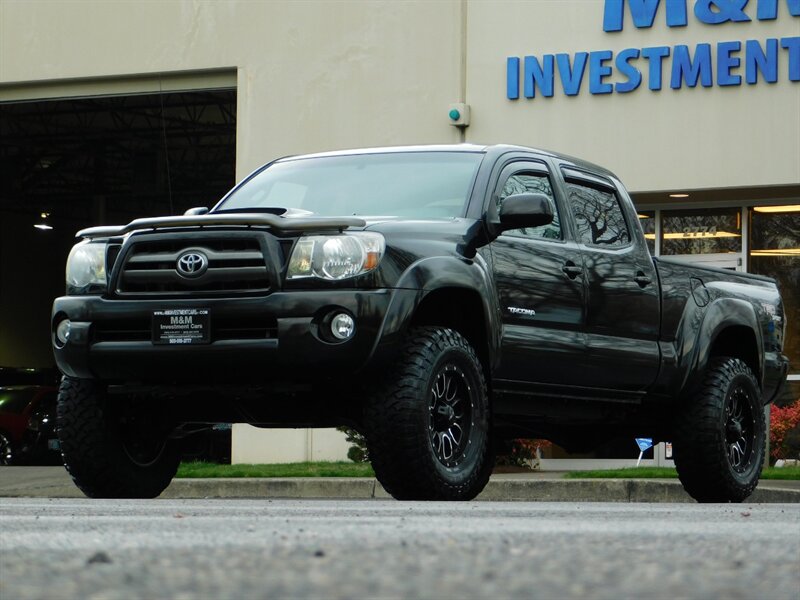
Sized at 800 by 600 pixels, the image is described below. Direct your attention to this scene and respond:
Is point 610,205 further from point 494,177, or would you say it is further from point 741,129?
point 741,129

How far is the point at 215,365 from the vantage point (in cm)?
736

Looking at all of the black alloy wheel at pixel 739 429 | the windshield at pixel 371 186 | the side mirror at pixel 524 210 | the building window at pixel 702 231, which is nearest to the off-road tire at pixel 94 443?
the windshield at pixel 371 186

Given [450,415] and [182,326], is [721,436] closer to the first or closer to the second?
[450,415]

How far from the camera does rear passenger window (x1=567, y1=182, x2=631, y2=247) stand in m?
9.17

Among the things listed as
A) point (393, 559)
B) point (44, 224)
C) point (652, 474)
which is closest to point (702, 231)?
point (652, 474)

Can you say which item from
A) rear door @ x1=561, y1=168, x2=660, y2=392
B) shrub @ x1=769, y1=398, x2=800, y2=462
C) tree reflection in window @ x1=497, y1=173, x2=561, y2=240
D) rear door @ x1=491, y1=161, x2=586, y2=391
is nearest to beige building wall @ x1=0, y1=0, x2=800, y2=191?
shrub @ x1=769, y1=398, x2=800, y2=462

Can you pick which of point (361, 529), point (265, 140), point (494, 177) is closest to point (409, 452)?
point (494, 177)

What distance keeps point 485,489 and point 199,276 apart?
627 centimetres

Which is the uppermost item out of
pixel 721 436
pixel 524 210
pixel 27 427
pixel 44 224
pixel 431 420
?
pixel 44 224

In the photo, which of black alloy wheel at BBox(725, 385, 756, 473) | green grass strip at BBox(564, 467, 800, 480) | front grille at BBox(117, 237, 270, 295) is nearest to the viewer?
front grille at BBox(117, 237, 270, 295)

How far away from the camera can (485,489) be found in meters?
13.3

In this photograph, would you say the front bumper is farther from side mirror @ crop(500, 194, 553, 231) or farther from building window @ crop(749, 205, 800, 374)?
building window @ crop(749, 205, 800, 374)

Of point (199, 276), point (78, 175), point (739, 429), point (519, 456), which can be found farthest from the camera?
point (78, 175)

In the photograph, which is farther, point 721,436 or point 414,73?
point 414,73
